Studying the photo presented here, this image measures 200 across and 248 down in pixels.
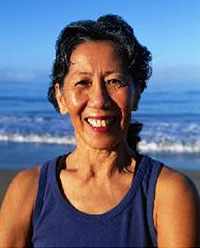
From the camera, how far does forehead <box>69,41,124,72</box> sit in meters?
2.31

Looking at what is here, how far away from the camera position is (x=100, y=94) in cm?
231

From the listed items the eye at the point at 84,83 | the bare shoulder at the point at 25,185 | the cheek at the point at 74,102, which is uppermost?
the eye at the point at 84,83

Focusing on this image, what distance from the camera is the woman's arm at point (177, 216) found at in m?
2.17

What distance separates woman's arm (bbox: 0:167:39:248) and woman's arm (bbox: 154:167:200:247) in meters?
0.49

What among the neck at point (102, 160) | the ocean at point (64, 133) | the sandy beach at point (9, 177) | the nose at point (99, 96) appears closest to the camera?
the nose at point (99, 96)

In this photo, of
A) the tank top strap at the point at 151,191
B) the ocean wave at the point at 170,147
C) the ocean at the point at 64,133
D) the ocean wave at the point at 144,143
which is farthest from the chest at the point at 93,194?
the ocean wave at the point at 170,147

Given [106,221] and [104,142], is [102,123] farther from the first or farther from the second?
[106,221]

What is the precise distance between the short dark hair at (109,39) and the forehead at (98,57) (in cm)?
2

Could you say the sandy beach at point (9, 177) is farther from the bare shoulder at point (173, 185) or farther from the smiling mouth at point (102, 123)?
the bare shoulder at point (173, 185)

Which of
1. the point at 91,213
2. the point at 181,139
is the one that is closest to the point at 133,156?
the point at 91,213

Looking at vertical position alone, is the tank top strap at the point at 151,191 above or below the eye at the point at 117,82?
below

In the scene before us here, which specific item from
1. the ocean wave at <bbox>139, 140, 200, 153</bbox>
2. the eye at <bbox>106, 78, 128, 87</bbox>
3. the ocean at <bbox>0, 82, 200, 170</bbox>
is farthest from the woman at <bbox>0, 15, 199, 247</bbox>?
the ocean wave at <bbox>139, 140, 200, 153</bbox>

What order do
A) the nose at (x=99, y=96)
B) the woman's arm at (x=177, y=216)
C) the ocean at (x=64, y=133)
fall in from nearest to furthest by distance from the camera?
the woman's arm at (x=177, y=216)
the nose at (x=99, y=96)
the ocean at (x=64, y=133)

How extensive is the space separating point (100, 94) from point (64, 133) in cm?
1391
